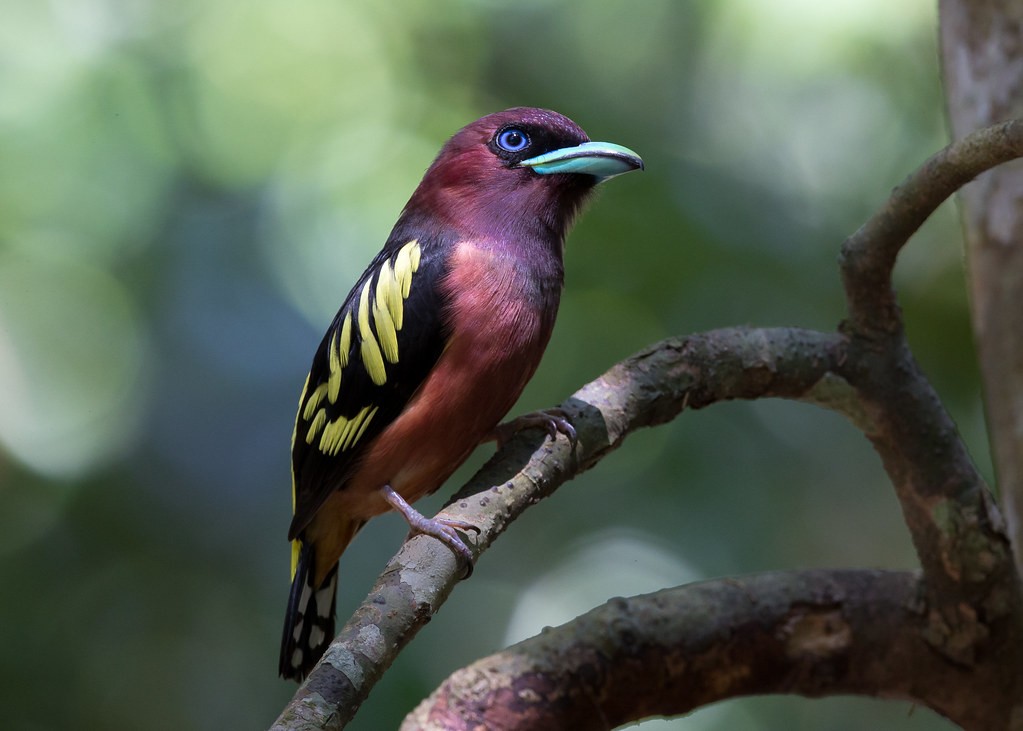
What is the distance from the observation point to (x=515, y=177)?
2.87 metres

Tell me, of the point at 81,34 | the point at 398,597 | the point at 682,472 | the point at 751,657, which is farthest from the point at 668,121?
the point at 398,597

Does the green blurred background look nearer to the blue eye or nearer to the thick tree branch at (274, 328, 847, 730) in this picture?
the blue eye

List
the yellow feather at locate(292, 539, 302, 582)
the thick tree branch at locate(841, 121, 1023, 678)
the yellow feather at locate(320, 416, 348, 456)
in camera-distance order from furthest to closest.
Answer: the yellow feather at locate(292, 539, 302, 582), the yellow feather at locate(320, 416, 348, 456), the thick tree branch at locate(841, 121, 1023, 678)

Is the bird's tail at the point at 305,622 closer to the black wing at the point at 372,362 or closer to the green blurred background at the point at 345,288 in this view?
the black wing at the point at 372,362

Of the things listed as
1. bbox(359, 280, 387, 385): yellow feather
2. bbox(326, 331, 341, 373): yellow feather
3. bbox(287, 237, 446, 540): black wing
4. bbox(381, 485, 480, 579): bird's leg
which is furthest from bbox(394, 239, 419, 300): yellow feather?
bbox(381, 485, 480, 579): bird's leg

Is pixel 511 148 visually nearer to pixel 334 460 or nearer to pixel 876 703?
pixel 334 460

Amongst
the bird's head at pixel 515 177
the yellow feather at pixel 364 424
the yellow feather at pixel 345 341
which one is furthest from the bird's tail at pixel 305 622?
the bird's head at pixel 515 177

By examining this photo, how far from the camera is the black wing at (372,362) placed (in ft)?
8.66

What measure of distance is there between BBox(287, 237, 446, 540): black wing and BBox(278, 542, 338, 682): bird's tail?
0.22 m

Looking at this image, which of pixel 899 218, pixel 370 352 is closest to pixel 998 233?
pixel 899 218

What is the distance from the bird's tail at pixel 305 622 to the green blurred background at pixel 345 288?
166cm

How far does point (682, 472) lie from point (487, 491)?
311 centimetres

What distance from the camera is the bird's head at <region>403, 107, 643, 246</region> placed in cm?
280

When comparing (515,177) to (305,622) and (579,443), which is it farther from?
(305,622)
